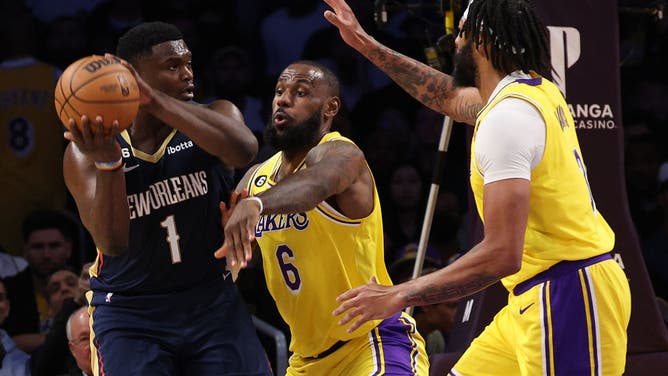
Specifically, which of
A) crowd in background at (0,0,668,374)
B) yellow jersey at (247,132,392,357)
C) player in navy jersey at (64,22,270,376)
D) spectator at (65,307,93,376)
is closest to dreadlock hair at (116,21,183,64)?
player in navy jersey at (64,22,270,376)

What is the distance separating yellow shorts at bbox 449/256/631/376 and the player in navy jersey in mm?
1018

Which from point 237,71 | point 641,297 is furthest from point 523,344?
point 237,71

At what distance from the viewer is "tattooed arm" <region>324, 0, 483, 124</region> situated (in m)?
5.15

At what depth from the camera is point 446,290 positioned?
3877 mm

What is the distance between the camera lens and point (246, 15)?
9.10m

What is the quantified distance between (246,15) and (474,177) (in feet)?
17.4

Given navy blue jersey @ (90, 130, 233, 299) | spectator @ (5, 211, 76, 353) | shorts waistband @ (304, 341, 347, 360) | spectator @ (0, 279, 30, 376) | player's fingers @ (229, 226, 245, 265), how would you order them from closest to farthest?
player's fingers @ (229, 226, 245, 265) → navy blue jersey @ (90, 130, 233, 299) → shorts waistband @ (304, 341, 347, 360) → spectator @ (0, 279, 30, 376) → spectator @ (5, 211, 76, 353)

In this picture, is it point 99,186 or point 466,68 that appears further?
point 466,68

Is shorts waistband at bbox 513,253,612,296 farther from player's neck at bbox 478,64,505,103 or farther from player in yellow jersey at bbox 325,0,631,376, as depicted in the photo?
player's neck at bbox 478,64,505,103

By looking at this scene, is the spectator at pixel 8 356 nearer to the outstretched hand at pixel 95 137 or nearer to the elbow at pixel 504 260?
the outstretched hand at pixel 95 137

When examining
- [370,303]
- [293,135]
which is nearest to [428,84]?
[293,135]

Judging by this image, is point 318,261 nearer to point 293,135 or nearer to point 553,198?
point 293,135

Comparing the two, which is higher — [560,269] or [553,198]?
[553,198]

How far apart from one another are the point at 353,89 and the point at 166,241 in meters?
4.79
